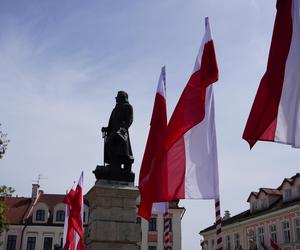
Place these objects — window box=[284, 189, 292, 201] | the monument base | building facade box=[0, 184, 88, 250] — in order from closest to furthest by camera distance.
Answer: the monument base, window box=[284, 189, 292, 201], building facade box=[0, 184, 88, 250]

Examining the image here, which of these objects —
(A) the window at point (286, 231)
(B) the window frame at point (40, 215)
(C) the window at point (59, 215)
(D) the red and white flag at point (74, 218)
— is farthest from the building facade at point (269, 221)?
(D) the red and white flag at point (74, 218)

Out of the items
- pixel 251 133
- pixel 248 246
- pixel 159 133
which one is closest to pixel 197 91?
pixel 159 133

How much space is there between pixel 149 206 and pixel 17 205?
43.1 m

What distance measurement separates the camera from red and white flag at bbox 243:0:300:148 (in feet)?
20.5

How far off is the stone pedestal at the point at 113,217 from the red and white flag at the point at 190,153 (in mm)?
2497

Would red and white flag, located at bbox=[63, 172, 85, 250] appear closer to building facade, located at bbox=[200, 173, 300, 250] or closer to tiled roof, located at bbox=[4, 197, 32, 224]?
building facade, located at bbox=[200, 173, 300, 250]

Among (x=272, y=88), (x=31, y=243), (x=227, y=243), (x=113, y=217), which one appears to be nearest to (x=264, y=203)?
(x=227, y=243)

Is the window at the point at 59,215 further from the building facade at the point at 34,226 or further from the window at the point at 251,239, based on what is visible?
the window at the point at 251,239

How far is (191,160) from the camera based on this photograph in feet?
25.1

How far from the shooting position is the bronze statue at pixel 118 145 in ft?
34.6

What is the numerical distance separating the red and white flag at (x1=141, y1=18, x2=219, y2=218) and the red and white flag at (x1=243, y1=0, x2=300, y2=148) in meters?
1.27

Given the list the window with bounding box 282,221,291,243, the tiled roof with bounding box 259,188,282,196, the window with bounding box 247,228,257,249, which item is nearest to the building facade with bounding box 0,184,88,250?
the window with bounding box 247,228,257,249

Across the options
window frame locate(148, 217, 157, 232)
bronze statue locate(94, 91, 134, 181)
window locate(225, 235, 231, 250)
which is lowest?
bronze statue locate(94, 91, 134, 181)

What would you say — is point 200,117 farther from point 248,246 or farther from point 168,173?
point 248,246
